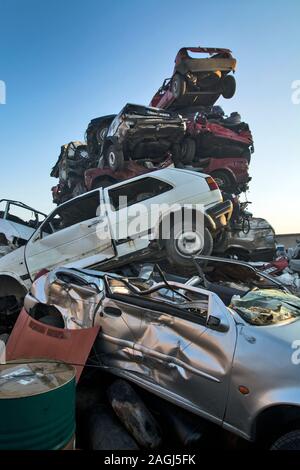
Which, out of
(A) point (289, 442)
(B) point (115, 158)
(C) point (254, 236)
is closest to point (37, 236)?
(B) point (115, 158)

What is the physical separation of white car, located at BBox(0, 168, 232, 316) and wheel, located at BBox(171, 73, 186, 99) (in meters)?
4.98

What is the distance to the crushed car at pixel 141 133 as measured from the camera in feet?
25.8

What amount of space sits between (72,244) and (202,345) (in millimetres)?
3701

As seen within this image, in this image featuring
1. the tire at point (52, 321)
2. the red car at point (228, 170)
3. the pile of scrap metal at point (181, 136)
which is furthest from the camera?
the red car at point (228, 170)

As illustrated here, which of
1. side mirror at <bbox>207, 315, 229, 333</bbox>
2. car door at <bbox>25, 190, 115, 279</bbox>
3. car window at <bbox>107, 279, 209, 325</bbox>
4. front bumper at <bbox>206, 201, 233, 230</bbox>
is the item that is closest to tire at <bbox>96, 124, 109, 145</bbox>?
car door at <bbox>25, 190, 115, 279</bbox>

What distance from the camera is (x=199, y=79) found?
9.82 metres

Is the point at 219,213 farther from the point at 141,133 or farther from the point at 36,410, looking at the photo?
the point at 36,410

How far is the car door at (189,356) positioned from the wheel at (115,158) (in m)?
5.86

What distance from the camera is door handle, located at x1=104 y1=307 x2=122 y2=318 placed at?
115 inches

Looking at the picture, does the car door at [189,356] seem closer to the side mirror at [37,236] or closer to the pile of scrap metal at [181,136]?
the side mirror at [37,236]

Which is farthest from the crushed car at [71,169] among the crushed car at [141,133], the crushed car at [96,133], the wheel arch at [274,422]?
the wheel arch at [274,422]

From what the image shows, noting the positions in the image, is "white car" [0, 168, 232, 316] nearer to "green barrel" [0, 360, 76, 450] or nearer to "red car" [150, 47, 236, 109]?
"green barrel" [0, 360, 76, 450]
